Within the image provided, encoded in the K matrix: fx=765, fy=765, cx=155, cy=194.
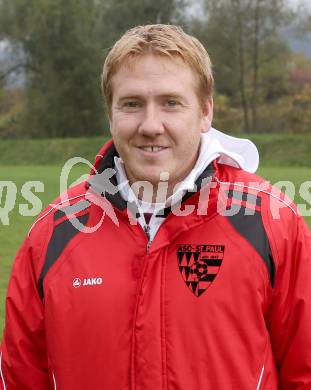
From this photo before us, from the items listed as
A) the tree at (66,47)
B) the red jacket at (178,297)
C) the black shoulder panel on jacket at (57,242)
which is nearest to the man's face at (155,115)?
the red jacket at (178,297)

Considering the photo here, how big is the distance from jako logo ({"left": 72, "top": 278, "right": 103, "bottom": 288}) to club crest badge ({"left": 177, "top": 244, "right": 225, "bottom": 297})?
9.7 inches

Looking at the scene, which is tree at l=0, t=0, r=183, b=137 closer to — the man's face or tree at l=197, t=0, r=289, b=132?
tree at l=197, t=0, r=289, b=132

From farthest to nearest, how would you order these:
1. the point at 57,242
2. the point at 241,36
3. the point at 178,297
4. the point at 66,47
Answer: the point at 241,36
the point at 66,47
the point at 57,242
the point at 178,297

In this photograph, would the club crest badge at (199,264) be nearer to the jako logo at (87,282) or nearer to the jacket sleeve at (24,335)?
the jako logo at (87,282)

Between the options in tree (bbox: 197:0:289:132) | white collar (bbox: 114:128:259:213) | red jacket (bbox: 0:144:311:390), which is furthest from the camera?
tree (bbox: 197:0:289:132)

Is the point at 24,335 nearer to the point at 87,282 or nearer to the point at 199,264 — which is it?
the point at 87,282

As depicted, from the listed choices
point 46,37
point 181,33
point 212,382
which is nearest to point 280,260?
point 212,382

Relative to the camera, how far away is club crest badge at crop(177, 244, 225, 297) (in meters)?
2.23

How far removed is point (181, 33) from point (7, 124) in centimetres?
4773

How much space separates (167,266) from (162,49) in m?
0.64

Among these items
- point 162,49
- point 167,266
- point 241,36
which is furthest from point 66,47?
point 167,266

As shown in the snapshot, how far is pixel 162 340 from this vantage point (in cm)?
219

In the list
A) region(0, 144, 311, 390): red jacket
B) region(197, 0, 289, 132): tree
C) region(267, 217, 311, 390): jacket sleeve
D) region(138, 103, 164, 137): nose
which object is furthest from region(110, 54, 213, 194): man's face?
region(197, 0, 289, 132): tree

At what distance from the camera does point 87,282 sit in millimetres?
2291
